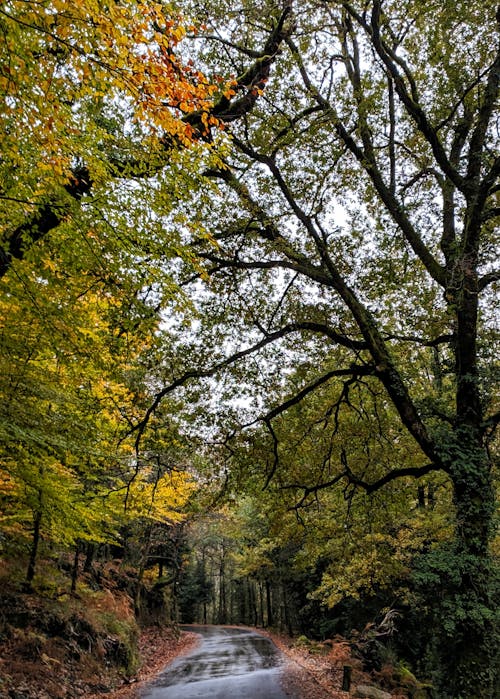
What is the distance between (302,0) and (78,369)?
8195 mm

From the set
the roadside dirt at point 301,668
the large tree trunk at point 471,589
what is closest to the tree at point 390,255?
the large tree trunk at point 471,589

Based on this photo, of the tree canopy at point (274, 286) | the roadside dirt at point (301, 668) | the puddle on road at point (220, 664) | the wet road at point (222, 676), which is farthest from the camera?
the puddle on road at point (220, 664)

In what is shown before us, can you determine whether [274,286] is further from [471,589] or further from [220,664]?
[220,664]

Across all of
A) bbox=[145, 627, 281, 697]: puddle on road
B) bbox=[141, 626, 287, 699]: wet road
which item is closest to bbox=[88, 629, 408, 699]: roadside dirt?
bbox=[141, 626, 287, 699]: wet road

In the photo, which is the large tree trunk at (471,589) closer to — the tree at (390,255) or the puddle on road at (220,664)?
the tree at (390,255)

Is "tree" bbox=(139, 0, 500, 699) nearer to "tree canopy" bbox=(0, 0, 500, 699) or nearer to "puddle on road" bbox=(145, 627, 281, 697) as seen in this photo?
"tree canopy" bbox=(0, 0, 500, 699)

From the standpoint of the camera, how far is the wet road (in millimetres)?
10078

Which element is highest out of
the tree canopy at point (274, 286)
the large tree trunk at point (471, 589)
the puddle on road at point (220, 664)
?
the tree canopy at point (274, 286)

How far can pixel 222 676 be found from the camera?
40.9 ft

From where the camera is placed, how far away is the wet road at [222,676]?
10078 mm

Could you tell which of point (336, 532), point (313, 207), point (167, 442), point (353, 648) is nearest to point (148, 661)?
point (353, 648)

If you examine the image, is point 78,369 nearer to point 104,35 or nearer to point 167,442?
point 167,442

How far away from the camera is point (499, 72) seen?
7340mm

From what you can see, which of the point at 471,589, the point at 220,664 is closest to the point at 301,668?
the point at 220,664
